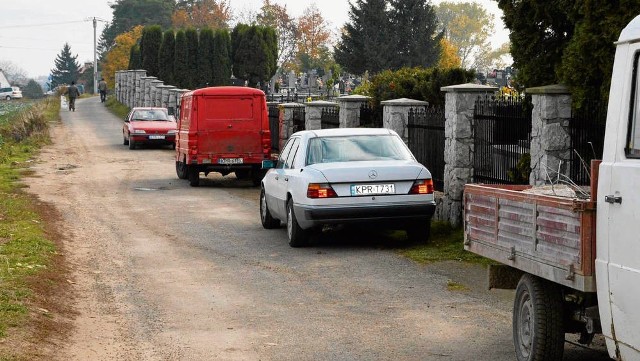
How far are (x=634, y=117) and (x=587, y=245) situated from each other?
0.79 metres

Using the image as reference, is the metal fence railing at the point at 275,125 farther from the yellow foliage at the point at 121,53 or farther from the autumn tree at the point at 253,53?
the yellow foliage at the point at 121,53

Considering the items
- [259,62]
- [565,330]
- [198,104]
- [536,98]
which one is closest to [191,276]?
[536,98]

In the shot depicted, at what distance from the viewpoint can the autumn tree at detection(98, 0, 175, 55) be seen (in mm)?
140250

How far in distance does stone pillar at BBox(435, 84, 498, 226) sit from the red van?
8816mm

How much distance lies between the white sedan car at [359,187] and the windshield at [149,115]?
25768 millimetres

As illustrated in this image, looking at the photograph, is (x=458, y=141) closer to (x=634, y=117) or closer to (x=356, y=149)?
(x=356, y=149)

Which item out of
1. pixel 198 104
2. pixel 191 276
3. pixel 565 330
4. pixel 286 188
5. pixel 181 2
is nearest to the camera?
pixel 565 330

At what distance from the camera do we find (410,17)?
87.7 m

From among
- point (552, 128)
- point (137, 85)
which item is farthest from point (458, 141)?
point (137, 85)

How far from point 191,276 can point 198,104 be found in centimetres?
1253

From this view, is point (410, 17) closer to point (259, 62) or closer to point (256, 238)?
point (259, 62)

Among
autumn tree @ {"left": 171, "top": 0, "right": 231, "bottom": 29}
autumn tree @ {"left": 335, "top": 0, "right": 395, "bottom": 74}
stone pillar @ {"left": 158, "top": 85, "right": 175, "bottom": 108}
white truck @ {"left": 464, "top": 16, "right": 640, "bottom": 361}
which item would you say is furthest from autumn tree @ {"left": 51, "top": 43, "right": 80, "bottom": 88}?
white truck @ {"left": 464, "top": 16, "right": 640, "bottom": 361}

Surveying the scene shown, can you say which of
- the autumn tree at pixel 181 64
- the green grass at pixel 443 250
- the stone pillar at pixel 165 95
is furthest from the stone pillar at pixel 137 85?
the green grass at pixel 443 250

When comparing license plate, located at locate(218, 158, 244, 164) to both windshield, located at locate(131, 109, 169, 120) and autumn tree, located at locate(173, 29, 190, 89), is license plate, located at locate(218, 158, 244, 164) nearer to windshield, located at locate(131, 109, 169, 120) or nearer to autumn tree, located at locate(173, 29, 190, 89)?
windshield, located at locate(131, 109, 169, 120)
